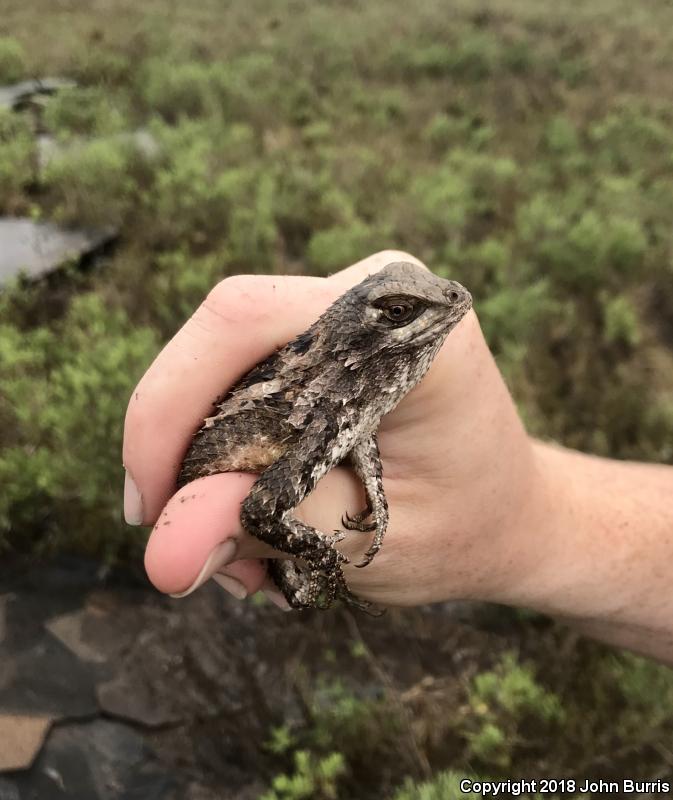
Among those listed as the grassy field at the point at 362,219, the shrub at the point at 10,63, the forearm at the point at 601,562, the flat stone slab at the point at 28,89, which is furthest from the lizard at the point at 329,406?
the shrub at the point at 10,63

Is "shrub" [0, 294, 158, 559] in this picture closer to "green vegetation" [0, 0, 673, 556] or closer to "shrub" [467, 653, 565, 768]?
"green vegetation" [0, 0, 673, 556]

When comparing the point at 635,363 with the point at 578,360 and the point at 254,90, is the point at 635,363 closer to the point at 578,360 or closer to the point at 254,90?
the point at 578,360

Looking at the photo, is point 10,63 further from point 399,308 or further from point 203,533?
point 203,533

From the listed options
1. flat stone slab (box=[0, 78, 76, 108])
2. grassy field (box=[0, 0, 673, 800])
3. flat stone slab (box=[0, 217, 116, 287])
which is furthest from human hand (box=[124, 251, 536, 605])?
flat stone slab (box=[0, 78, 76, 108])

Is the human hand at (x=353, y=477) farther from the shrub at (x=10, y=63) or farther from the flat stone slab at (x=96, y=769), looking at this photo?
the shrub at (x=10, y=63)

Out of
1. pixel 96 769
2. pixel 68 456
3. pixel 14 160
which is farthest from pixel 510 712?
pixel 14 160
